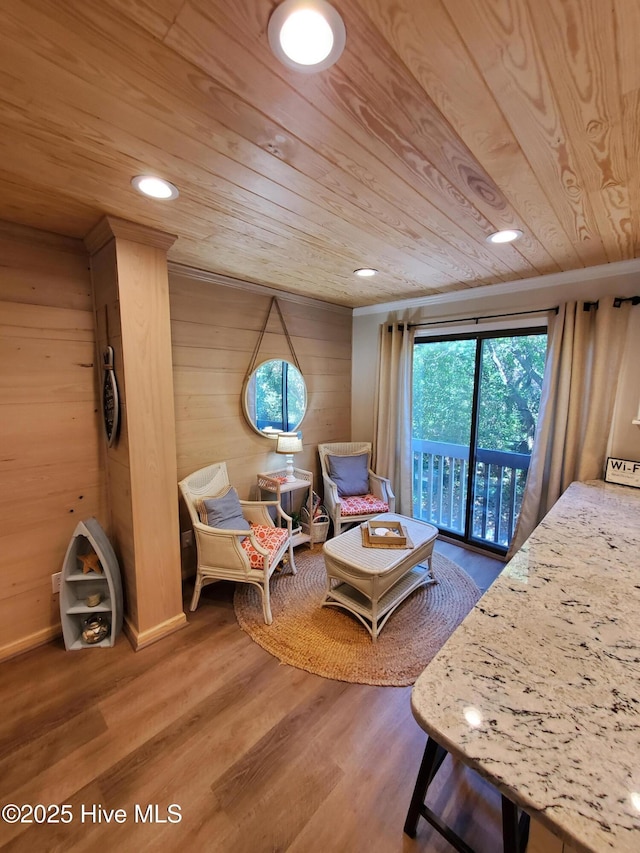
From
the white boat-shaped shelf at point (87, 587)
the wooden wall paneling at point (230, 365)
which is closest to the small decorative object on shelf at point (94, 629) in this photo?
the white boat-shaped shelf at point (87, 587)

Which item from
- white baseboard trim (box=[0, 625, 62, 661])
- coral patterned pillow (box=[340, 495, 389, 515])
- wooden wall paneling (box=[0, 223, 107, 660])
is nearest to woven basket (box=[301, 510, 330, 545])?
coral patterned pillow (box=[340, 495, 389, 515])

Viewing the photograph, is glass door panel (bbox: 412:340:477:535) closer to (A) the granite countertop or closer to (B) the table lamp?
(B) the table lamp

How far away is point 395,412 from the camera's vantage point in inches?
137

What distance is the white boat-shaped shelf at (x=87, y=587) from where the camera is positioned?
198 cm

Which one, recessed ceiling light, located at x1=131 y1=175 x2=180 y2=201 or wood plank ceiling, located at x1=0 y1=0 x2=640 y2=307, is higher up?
recessed ceiling light, located at x1=131 y1=175 x2=180 y2=201

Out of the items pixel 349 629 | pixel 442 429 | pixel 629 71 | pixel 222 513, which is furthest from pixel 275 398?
pixel 629 71

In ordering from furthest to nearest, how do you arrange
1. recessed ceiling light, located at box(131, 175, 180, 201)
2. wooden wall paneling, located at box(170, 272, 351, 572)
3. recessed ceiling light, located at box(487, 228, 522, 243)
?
1. wooden wall paneling, located at box(170, 272, 351, 572)
2. recessed ceiling light, located at box(487, 228, 522, 243)
3. recessed ceiling light, located at box(131, 175, 180, 201)

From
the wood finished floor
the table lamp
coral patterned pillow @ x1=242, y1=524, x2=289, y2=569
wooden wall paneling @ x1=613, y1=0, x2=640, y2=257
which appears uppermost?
wooden wall paneling @ x1=613, y1=0, x2=640, y2=257

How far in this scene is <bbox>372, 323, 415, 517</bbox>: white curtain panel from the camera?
3.39 m

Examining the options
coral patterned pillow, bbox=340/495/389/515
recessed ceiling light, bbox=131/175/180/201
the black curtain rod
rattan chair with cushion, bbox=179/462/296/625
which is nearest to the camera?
recessed ceiling light, bbox=131/175/180/201

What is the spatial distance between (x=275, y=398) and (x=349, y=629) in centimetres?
→ 185

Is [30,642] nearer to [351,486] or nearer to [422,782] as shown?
[422,782]

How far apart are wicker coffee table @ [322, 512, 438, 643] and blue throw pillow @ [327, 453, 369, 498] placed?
2.68 feet

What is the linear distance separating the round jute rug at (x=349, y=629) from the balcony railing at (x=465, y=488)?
0.70 m
